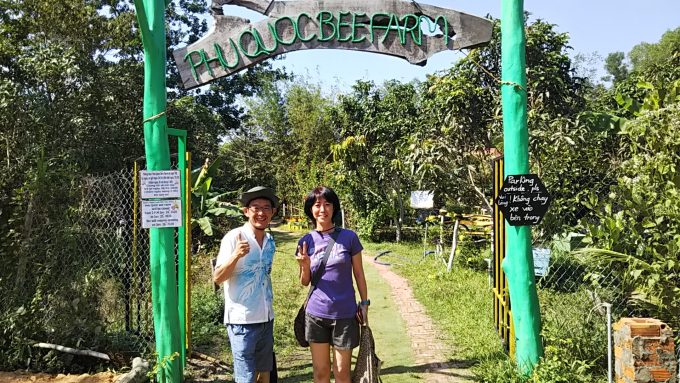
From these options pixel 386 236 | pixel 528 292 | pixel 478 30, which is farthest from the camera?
pixel 386 236

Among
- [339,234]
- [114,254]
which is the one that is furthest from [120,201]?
[339,234]

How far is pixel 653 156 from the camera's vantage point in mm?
4434

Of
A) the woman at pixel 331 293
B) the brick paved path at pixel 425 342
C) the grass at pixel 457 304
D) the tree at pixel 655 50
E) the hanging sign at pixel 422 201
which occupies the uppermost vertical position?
the tree at pixel 655 50

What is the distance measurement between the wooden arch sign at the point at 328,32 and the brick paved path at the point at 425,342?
277 centimetres

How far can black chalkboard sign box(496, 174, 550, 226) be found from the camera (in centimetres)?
414

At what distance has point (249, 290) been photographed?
11.3 feet

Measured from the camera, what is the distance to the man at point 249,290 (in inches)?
134

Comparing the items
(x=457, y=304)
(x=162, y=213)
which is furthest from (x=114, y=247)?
(x=457, y=304)

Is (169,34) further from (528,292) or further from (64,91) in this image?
(528,292)

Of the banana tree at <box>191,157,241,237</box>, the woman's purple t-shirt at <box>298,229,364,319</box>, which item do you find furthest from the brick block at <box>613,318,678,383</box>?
the banana tree at <box>191,157,241,237</box>

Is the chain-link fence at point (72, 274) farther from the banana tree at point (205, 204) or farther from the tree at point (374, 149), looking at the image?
the tree at point (374, 149)

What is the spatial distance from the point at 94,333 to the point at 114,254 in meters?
0.80

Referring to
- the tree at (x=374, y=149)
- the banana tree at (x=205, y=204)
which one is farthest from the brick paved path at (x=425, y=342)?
the tree at (x=374, y=149)

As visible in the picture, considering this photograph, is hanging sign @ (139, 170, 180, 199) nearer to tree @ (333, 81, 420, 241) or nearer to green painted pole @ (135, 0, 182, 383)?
green painted pole @ (135, 0, 182, 383)
